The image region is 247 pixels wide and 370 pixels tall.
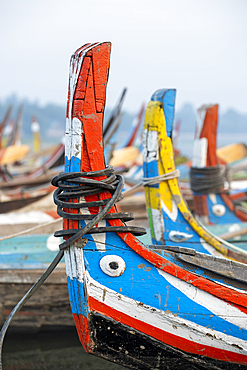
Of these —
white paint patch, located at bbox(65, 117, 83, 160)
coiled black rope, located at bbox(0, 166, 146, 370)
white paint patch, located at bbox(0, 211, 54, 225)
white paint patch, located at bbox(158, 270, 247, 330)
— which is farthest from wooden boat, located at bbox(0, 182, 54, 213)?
white paint patch, located at bbox(158, 270, 247, 330)

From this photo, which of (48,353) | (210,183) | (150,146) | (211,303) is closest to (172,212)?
(150,146)

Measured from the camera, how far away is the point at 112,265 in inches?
57.1

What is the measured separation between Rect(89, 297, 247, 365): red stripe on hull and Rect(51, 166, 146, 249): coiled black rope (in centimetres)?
29

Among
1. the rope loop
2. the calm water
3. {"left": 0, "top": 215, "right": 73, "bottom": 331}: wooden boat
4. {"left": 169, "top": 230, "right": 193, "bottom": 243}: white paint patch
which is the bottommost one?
the calm water

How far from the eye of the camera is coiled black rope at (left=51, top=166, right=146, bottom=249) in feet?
4.58

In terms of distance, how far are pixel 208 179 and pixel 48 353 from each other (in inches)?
80.1

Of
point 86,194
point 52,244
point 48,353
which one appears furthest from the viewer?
point 52,244

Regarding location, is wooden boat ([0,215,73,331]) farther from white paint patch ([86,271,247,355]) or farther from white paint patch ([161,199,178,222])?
white paint patch ([86,271,247,355])

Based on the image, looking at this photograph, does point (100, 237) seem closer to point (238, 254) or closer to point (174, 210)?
point (174, 210)

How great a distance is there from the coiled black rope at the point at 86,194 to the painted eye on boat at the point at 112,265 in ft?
0.38

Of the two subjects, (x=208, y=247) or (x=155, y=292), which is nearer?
(x=155, y=292)

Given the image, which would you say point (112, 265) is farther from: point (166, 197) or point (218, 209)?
point (218, 209)

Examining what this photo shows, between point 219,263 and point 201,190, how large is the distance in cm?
191

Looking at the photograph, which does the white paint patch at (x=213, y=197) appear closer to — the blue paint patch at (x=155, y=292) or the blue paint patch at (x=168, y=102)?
the blue paint patch at (x=168, y=102)
